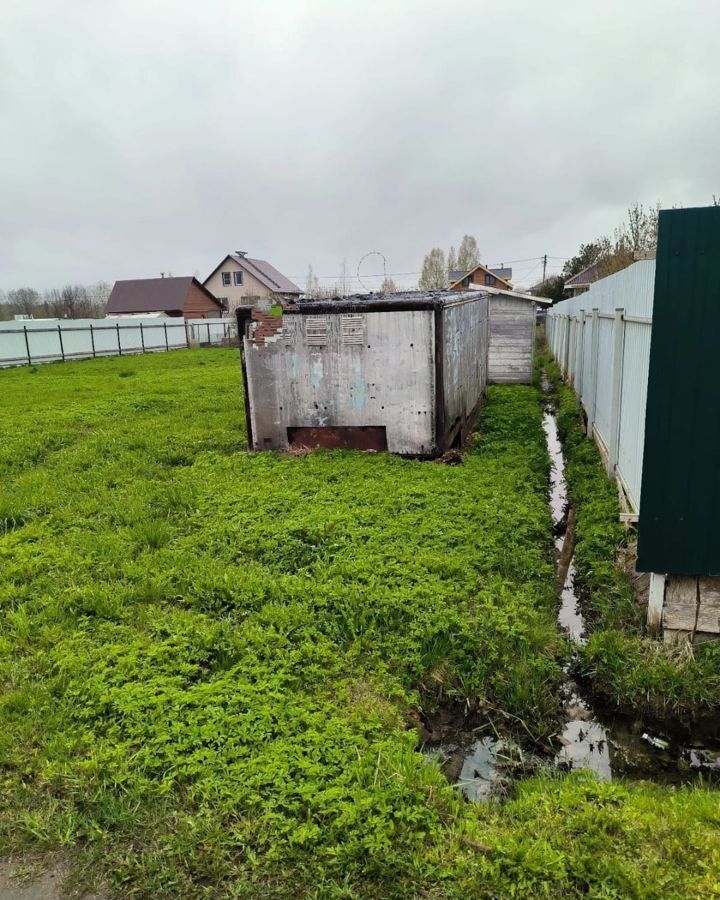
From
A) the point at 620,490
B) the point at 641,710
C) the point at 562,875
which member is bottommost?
the point at 641,710

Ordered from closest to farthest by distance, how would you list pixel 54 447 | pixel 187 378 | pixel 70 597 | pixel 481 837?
pixel 481 837
pixel 70 597
pixel 54 447
pixel 187 378

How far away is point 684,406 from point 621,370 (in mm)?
2778

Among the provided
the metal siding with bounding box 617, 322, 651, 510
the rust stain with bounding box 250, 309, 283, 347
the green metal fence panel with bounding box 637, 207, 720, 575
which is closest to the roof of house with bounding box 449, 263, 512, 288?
the rust stain with bounding box 250, 309, 283, 347

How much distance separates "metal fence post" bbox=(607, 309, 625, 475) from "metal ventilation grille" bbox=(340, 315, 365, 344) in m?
2.76

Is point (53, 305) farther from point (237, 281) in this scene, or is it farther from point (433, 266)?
point (433, 266)

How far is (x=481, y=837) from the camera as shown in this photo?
2.36 m

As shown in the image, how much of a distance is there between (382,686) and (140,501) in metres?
3.60

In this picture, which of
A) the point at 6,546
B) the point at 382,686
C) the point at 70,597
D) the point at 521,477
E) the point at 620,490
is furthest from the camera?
the point at 521,477

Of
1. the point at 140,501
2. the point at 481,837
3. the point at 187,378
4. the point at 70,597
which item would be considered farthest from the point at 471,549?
the point at 187,378

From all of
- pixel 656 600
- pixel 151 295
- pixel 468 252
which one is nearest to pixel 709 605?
pixel 656 600

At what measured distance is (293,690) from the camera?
10.7 ft

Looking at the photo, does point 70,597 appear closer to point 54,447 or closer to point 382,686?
point 382,686

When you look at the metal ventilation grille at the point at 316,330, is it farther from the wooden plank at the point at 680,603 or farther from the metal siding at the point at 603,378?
the wooden plank at the point at 680,603

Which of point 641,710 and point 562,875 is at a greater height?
point 562,875
